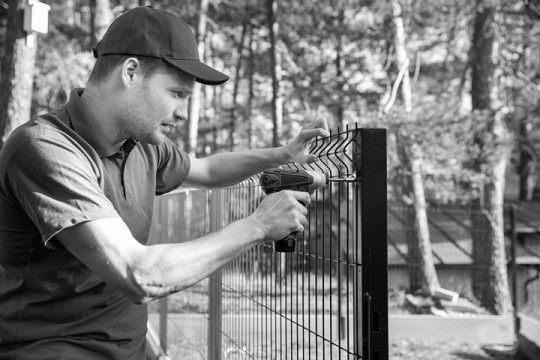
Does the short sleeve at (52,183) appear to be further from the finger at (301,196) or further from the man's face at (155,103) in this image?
the finger at (301,196)

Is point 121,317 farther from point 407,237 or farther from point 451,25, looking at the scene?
point 451,25

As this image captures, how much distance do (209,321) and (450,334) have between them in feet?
22.1

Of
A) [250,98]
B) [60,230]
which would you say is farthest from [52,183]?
[250,98]

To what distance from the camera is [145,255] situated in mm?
1958

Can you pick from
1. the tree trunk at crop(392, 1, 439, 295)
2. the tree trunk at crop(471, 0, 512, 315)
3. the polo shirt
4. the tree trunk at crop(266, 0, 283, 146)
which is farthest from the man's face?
the tree trunk at crop(266, 0, 283, 146)

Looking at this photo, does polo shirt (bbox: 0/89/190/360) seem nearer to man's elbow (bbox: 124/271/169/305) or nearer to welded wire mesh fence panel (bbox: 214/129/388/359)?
A: man's elbow (bbox: 124/271/169/305)

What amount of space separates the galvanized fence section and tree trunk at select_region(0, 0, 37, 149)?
260 cm

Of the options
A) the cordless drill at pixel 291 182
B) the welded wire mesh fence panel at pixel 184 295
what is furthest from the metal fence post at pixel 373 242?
the welded wire mesh fence panel at pixel 184 295

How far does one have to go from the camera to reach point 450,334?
10.4 metres

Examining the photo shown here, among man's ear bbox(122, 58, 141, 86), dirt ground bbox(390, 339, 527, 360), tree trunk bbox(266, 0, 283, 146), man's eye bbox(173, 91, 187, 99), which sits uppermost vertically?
tree trunk bbox(266, 0, 283, 146)

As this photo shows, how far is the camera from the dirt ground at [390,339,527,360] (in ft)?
30.5

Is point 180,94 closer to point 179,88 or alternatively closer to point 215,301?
point 179,88

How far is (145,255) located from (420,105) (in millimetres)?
10891

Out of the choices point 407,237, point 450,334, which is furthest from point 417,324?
point 407,237
